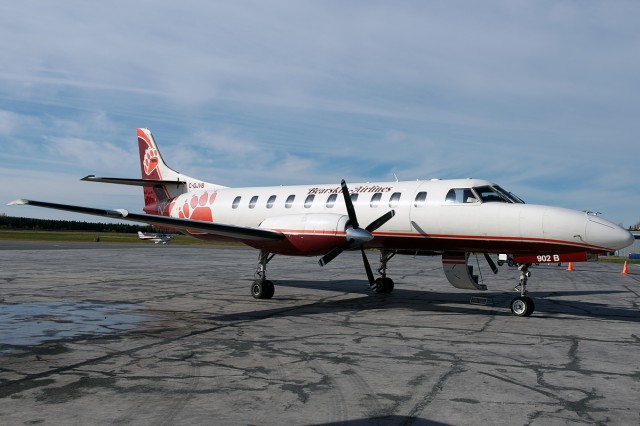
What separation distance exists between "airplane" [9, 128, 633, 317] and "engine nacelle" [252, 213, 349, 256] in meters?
0.03

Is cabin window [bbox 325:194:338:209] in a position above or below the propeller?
above

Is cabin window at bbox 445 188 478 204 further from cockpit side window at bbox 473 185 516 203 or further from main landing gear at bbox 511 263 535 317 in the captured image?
main landing gear at bbox 511 263 535 317

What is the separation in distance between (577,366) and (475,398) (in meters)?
2.70

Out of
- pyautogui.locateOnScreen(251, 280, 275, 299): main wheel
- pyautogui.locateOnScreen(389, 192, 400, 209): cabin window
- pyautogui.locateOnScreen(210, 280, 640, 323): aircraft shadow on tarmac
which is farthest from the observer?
pyautogui.locateOnScreen(251, 280, 275, 299): main wheel

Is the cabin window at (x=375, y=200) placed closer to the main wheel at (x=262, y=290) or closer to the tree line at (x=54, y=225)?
the main wheel at (x=262, y=290)

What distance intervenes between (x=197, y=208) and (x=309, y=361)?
44.2 feet

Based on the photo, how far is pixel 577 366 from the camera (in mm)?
8453

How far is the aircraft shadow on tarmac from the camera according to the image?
1431 centimetres

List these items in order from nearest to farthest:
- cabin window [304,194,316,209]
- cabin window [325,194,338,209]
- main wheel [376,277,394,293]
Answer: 1. cabin window [325,194,338,209]
2. cabin window [304,194,316,209]
3. main wheel [376,277,394,293]

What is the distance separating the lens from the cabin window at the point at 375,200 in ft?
53.1

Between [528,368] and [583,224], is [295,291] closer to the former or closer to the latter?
[583,224]

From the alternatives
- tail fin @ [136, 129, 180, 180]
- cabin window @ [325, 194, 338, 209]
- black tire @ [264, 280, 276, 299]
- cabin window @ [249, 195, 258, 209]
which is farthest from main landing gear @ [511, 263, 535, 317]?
tail fin @ [136, 129, 180, 180]

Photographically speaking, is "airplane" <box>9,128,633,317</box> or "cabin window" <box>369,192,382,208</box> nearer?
"airplane" <box>9,128,633,317</box>

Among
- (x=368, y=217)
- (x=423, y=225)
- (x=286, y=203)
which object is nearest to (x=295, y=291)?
(x=286, y=203)
